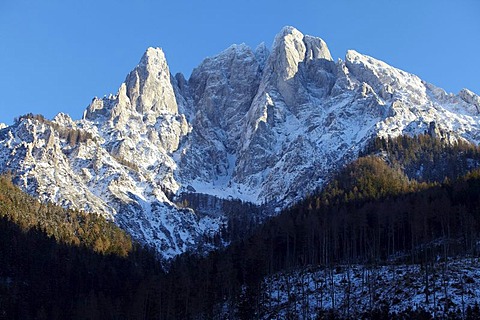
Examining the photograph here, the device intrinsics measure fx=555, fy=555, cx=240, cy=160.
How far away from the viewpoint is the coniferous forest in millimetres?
103438

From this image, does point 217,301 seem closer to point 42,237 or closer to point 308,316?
point 308,316

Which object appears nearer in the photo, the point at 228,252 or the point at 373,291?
the point at 373,291

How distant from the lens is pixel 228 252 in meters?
144

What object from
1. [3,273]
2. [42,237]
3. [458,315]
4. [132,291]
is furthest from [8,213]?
[458,315]

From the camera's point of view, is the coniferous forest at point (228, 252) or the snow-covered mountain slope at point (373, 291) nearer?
the snow-covered mountain slope at point (373, 291)

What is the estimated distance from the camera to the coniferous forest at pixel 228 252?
103438mm

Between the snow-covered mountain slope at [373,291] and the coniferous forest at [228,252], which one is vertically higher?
the coniferous forest at [228,252]

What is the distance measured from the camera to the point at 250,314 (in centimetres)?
8494

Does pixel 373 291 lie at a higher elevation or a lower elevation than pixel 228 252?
lower

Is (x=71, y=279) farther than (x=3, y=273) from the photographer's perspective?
Yes

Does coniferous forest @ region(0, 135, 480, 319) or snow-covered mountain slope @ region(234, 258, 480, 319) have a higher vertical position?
coniferous forest @ region(0, 135, 480, 319)

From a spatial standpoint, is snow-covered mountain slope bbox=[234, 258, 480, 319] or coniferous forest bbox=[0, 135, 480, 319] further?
coniferous forest bbox=[0, 135, 480, 319]

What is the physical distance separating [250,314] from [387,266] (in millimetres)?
32521

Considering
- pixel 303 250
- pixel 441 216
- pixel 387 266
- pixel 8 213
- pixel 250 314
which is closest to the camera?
pixel 250 314
